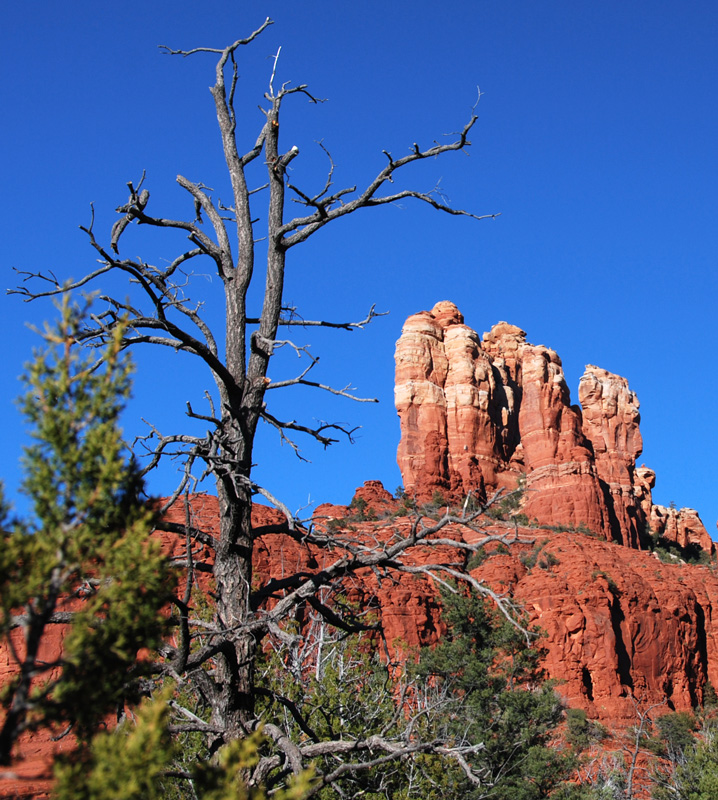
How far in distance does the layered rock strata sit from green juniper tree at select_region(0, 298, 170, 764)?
56.3 metres

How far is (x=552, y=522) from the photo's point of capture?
6266cm

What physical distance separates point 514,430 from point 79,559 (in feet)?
244

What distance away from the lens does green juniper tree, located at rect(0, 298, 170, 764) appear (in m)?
3.25

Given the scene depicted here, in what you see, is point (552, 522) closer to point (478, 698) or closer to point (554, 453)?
point (554, 453)

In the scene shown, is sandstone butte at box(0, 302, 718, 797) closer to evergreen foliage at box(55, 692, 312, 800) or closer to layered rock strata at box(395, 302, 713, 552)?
layered rock strata at box(395, 302, 713, 552)

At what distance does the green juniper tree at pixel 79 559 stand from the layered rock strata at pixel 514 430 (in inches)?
2215

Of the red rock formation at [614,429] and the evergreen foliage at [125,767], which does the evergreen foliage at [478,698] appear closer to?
the evergreen foliage at [125,767]

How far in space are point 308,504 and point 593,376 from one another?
81818 mm

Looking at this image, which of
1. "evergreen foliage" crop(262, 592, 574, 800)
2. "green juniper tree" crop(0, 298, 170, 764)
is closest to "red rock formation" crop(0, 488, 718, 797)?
"evergreen foliage" crop(262, 592, 574, 800)

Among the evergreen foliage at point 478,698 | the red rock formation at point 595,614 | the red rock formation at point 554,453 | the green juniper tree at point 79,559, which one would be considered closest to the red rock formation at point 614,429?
the red rock formation at point 554,453

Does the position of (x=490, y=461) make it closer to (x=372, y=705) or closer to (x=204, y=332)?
(x=372, y=705)

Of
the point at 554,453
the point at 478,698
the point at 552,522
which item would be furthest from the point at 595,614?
the point at 554,453

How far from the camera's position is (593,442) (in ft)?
264

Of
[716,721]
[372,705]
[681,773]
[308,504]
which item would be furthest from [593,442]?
[308,504]
